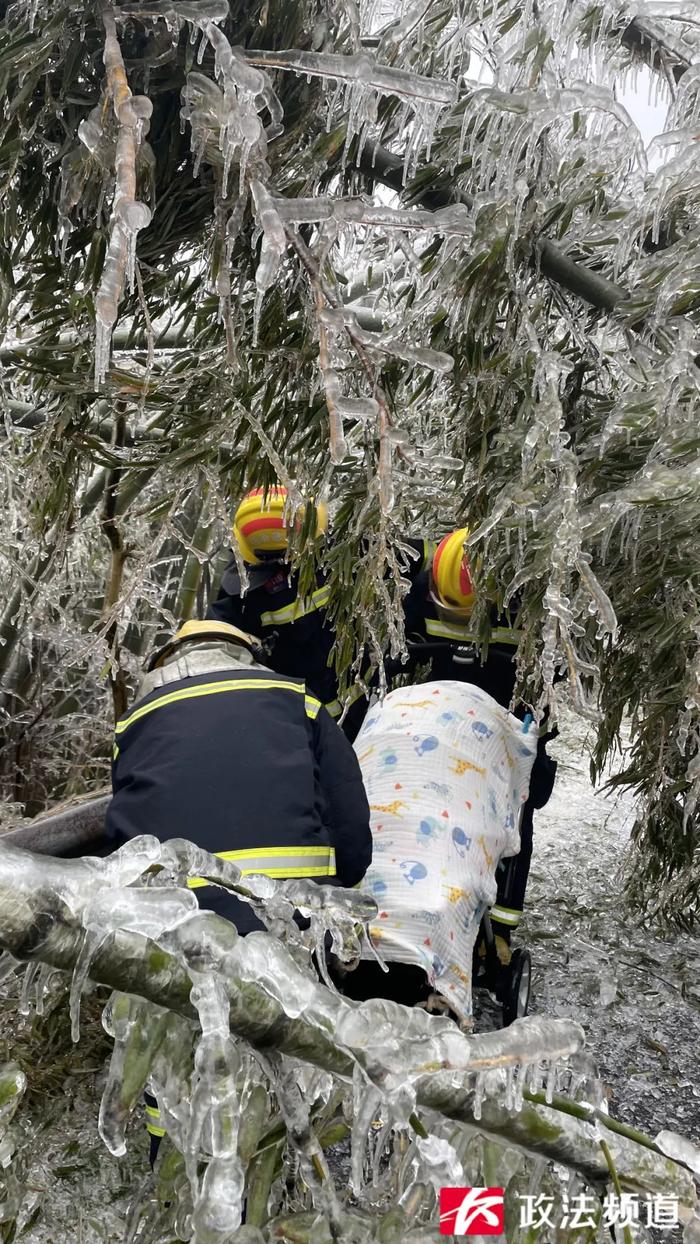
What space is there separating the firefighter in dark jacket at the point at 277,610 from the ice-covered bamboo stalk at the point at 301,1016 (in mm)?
2021

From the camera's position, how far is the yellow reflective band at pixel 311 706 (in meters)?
2.22

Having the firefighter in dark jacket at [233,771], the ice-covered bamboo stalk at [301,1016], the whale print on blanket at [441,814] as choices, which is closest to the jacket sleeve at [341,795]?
the firefighter in dark jacket at [233,771]

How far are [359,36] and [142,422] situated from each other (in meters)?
2.11

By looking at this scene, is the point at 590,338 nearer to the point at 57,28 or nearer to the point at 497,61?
the point at 497,61

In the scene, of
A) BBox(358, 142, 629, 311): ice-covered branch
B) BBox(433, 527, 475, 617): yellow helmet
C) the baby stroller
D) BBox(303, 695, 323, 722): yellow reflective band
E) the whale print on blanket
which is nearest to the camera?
BBox(358, 142, 629, 311): ice-covered branch

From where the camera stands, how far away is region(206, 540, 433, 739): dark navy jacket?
10.3 feet

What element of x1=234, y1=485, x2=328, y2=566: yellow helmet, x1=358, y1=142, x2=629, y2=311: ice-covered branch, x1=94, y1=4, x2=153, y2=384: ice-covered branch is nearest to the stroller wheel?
x1=234, y1=485, x2=328, y2=566: yellow helmet

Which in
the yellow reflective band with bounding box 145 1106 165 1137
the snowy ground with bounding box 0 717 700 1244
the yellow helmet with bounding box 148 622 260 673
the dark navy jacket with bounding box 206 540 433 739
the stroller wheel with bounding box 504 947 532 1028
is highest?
the yellow helmet with bounding box 148 622 260 673

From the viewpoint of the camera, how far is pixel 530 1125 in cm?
103

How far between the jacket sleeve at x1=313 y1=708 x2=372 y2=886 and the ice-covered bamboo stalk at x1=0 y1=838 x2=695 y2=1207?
1247mm

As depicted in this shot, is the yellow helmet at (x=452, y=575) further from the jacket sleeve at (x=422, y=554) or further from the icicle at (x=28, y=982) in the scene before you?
the icicle at (x=28, y=982)

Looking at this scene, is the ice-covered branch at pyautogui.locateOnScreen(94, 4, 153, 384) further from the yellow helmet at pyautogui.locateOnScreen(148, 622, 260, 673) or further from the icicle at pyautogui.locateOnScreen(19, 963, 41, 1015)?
the yellow helmet at pyautogui.locateOnScreen(148, 622, 260, 673)

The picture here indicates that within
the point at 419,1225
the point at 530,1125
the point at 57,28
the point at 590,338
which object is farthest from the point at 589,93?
the point at 419,1225

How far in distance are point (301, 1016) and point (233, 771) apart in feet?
3.66
